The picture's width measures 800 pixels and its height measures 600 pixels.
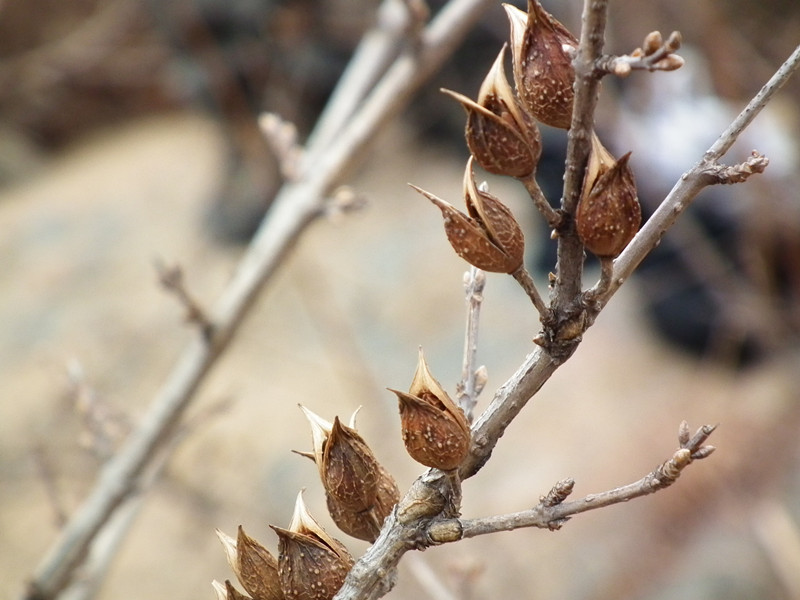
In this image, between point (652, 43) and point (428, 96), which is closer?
point (652, 43)

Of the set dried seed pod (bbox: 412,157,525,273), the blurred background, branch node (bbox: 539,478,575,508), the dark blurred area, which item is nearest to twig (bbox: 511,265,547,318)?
dried seed pod (bbox: 412,157,525,273)

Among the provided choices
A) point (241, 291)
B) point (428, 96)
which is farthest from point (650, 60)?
point (428, 96)

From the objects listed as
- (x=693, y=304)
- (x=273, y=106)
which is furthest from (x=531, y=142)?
(x=273, y=106)

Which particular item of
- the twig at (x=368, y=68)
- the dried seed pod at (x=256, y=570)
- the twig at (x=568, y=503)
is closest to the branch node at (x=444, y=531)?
the twig at (x=568, y=503)

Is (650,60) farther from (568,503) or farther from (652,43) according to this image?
(568,503)

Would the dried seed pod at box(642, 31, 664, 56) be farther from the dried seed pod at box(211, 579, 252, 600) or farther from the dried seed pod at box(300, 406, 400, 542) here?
the dried seed pod at box(211, 579, 252, 600)
